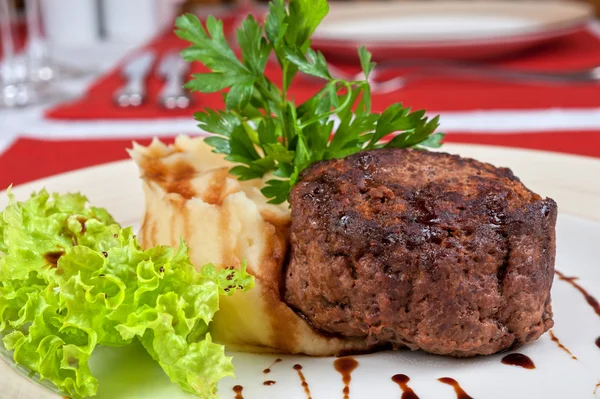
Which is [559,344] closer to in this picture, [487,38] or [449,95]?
[449,95]

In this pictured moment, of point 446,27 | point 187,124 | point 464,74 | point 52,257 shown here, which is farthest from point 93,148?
point 446,27

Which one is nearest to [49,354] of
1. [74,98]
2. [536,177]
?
[536,177]

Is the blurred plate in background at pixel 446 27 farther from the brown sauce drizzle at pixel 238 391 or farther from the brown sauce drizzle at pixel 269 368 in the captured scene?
the brown sauce drizzle at pixel 238 391

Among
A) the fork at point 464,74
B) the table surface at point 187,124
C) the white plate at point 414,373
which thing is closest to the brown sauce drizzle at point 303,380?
the white plate at point 414,373

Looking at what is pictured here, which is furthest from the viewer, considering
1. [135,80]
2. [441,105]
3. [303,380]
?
[135,80]

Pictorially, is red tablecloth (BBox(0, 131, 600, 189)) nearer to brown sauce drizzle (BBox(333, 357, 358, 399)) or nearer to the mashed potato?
the mashed potato

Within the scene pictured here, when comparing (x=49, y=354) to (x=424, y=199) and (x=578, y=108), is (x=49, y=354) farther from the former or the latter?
(x=578, y=108)
